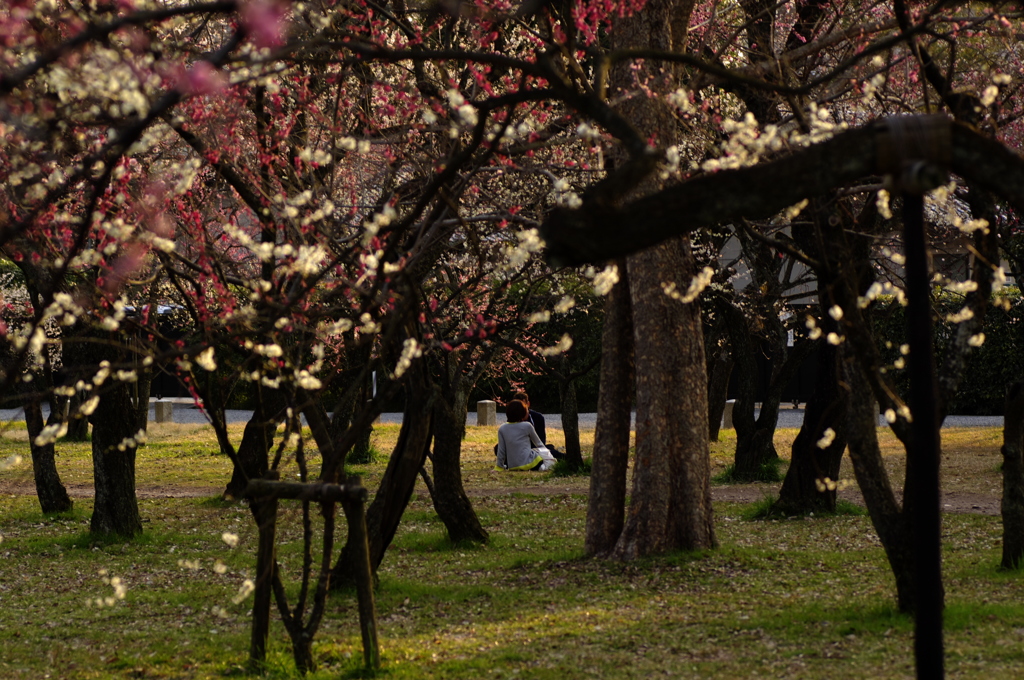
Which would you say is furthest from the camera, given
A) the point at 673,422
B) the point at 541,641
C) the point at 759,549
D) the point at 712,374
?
the point at 712,374

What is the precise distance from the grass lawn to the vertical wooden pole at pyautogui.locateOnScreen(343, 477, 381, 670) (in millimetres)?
144

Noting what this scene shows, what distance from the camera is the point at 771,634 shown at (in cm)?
698

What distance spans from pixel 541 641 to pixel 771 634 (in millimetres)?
1506

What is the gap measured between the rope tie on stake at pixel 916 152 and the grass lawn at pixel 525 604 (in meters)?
3.29

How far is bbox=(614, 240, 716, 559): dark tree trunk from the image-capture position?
9.50 meters

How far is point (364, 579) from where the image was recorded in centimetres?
614

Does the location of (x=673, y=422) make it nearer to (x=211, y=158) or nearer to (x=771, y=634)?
(x=771, y=634)

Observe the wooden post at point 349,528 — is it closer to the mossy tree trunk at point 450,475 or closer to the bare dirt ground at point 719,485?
the mossy tree trunk at point 450,475

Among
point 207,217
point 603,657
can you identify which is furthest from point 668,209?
point 207,217

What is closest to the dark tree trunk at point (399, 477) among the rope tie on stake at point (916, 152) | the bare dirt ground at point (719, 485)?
the rope tie on stake at point (916, 152)

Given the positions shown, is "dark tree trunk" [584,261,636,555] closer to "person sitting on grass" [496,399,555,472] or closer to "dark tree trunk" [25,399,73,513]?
"person sitting on grass" [496,399,555,472]

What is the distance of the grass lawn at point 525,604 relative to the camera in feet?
21.0

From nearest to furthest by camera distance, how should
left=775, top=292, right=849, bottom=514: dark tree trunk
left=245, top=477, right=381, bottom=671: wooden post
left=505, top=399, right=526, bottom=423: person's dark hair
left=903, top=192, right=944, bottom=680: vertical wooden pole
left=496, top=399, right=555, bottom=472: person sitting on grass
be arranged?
left=903, top=192, right=944, bottom=680: vertical wooden pole < left=245, top=477, right=381, bottom=671: wooden post < left=775, top=292, right=849, bottom=514: dark tree trunk < left=505, top=399, right=526, bottom=423: person's dark hair < left=496, top=399, right=555, bottom=472: person sitting on grass

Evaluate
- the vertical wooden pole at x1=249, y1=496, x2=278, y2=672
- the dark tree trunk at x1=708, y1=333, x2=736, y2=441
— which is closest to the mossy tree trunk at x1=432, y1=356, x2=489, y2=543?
the vertical wooden pole at x1=249, y1=496, x2=278, y2=672
